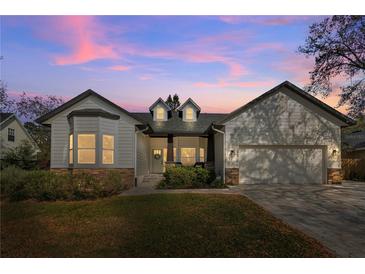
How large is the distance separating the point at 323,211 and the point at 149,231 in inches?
236

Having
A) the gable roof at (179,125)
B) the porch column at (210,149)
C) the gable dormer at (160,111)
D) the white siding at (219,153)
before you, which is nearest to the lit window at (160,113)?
the gable dormer at (160,111)

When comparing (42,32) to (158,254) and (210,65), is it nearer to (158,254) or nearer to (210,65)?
(210,65)

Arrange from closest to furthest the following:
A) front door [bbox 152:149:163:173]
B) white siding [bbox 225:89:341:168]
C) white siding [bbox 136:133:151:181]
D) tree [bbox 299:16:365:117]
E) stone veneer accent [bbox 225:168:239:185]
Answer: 1. tree [bbox 299:16:365:117]
2. stone veneer accent [bbox 225:168:239:185]
3. white siding [bbox 225:89:341:168]
4. white siding [bbox 136:133:151:181]
5. front door [bbox 152:149:163:173]

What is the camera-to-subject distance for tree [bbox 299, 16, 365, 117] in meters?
14.4

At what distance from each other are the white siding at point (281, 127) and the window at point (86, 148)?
6947 millimetres

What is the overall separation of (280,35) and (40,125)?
12685 mm

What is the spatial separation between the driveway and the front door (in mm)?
8065

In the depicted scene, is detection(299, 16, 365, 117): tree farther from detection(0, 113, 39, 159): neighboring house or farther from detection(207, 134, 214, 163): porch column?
detection(0, 113, 39, 159): neighboring house

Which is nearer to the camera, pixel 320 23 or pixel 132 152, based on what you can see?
pixel 320 23

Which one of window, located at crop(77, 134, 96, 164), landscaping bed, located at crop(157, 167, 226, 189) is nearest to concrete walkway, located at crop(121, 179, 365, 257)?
landscaping bed, located at crop(157, 167, 226, 189)

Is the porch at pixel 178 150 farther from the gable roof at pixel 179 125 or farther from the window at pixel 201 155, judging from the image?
the gable roof at pixel 179 125

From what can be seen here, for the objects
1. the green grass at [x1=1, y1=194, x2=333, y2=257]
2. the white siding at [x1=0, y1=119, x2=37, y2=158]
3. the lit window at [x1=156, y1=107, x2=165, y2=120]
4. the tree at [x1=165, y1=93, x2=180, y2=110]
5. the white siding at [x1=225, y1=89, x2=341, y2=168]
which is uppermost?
the tree at [x1=165, y1=93, x2=180, y2=110]

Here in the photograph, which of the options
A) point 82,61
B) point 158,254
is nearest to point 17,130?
point 82,61

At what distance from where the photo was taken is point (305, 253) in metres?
5.79
